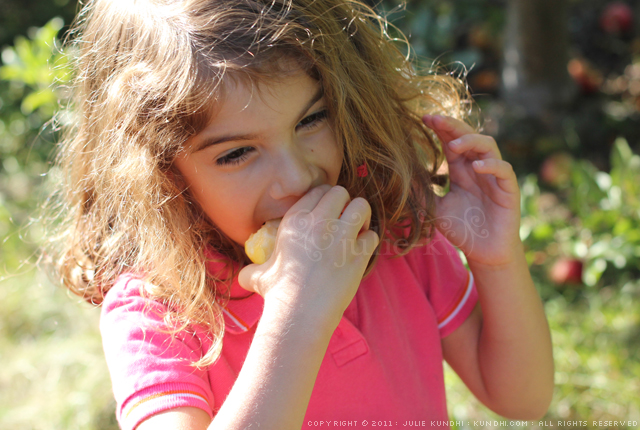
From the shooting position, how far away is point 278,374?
0.75 metres

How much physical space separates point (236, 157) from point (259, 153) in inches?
1.6

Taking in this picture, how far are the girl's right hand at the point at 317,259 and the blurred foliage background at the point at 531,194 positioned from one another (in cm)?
65

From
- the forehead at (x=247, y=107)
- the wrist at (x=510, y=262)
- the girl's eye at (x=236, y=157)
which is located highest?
the forehead at (x=247, y=107)

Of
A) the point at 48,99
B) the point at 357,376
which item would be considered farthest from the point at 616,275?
the point at 48,99

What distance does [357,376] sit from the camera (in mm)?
997

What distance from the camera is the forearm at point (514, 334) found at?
106cm

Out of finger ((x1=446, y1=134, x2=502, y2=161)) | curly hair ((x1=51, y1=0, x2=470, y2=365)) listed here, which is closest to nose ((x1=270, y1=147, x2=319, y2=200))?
curly hair ((x1=51, y1=0, x2=470, y2=365))

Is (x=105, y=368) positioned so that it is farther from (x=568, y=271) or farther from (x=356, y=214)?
(x=568, y=271)

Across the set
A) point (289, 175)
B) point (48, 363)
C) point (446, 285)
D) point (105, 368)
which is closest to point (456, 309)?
point (446, 285)

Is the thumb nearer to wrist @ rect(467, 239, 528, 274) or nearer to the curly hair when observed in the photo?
the curly hair

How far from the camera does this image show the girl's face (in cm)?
83

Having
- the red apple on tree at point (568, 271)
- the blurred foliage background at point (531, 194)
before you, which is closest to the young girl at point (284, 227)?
the blurred foliage background at point (531, 194)

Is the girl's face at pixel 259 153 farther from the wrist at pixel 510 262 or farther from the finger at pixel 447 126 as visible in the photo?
the wrist at pixel 510 262

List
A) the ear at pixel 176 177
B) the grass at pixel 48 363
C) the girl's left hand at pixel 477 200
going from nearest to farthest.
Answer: the ear at pixel 176 177
the girl's left hand at pixel 477 200
the grass at pixel 48 363
